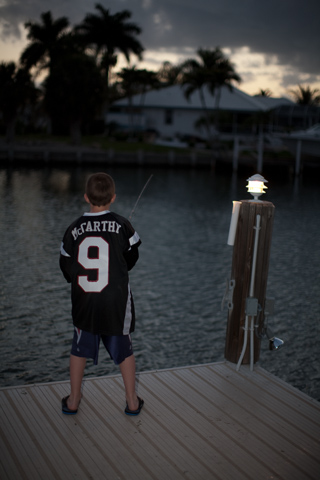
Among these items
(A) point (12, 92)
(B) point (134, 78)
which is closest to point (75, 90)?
(A) point (12, 92)

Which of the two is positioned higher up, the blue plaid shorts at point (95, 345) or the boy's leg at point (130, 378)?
the blue plaid shorts at point (95, 345)

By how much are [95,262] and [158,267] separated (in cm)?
914

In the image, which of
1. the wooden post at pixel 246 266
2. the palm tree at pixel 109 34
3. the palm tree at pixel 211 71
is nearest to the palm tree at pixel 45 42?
the palm tree at pixel 109 34

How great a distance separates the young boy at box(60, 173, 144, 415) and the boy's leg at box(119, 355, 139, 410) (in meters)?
0.02

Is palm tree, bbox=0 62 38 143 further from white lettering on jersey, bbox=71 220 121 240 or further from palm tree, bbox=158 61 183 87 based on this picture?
white lettering on jersey, bbox=71 220 121 240

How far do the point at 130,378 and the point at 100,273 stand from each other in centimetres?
83

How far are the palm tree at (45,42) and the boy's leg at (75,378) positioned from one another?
52.5 m

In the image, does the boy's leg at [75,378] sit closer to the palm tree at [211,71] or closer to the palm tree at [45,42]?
the palm tree at [211,71]

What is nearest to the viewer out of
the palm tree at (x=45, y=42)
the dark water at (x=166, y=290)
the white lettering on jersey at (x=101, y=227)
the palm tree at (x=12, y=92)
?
the white lettering on jersey at (x=101, y=227)

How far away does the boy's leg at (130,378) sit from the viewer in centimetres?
406

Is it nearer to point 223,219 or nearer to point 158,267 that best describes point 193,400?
point 158,267

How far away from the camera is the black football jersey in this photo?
3895 millimetres

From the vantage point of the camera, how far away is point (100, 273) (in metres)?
3.89

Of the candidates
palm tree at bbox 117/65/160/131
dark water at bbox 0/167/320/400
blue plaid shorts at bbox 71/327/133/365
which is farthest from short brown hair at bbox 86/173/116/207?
palm tree at bbox 117/65/160/131
